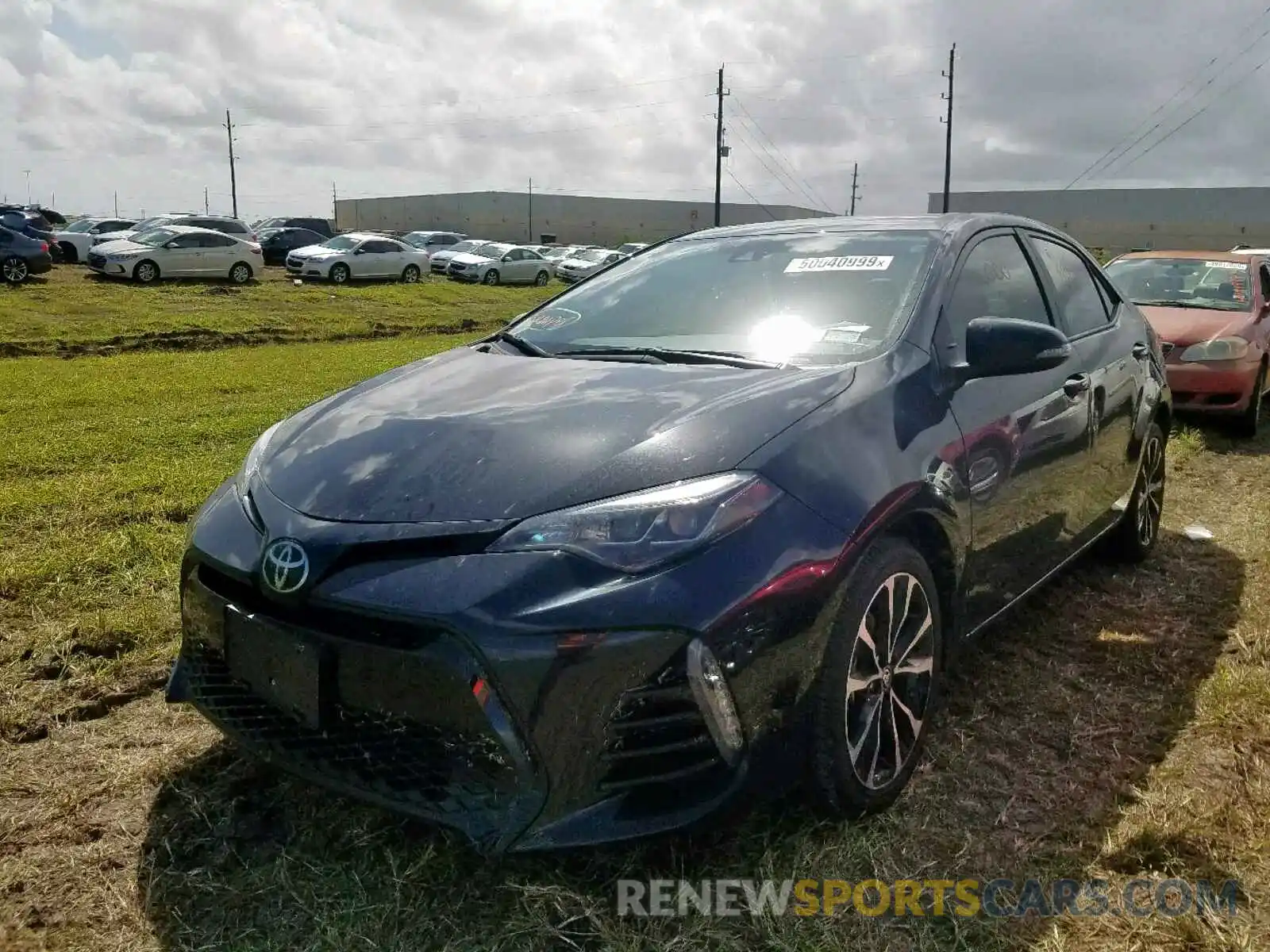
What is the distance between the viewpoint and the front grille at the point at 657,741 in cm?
198

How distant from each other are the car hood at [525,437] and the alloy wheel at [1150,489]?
2.53 m

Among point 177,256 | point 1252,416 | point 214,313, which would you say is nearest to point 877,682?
point 1252,416

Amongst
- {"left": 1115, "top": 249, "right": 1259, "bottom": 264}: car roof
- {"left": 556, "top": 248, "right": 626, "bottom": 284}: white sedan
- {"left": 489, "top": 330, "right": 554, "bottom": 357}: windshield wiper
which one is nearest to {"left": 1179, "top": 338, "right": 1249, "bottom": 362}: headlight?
{"left": 1115, "top": 249, "right": 1259, "bottom": 264}: car roof

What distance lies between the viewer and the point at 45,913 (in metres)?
2.19

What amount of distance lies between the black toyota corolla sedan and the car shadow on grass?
0.19 m

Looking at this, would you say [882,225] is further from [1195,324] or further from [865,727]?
[1195,324]

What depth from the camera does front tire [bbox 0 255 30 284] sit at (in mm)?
20156

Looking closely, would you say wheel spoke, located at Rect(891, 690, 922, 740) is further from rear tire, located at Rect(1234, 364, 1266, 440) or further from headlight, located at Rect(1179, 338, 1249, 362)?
rear tire, located at Rect(1234, 364, 1266, 440)

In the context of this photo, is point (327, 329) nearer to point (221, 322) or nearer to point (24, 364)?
point (221, 322)

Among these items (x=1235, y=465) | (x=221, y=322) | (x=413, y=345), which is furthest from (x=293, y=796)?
(x=221, y=322)

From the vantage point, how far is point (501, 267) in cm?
3150

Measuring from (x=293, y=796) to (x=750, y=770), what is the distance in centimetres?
125

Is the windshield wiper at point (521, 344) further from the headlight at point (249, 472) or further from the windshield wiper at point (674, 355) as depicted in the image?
the headlight at point (249, 472)

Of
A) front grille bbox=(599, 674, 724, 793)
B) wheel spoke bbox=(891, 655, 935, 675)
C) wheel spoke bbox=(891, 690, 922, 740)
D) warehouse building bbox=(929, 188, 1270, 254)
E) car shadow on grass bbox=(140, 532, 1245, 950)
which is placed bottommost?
car shadow on grass bbox=(140, 532, 1245, 950)
